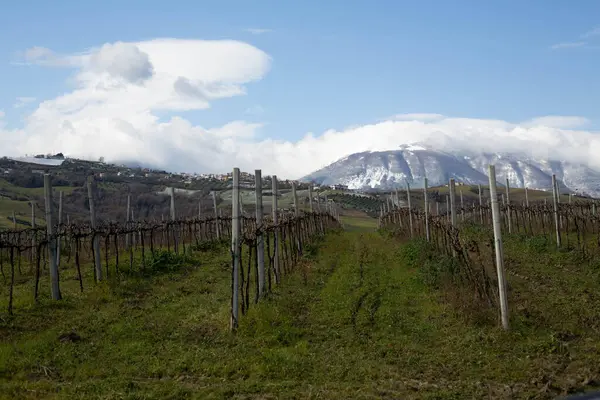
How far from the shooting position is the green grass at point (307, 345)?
8.56 m

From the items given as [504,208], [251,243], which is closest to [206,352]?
[251,243]

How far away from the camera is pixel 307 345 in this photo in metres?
11.0

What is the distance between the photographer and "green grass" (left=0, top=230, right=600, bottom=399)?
28.1 ft

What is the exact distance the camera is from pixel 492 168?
12.4m

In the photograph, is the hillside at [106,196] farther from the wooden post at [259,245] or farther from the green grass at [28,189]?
the wooden post at [259,245]

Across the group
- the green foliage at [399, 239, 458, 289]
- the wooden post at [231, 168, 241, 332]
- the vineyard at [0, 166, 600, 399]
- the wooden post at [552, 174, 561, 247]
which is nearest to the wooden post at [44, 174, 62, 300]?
the vineyard at [0, 166, 600, 399]

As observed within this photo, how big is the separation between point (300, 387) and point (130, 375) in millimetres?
2827

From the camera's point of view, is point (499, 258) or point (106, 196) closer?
point (499, 258)

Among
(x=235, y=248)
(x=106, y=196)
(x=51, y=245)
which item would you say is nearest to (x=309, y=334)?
(x=235, y=248)

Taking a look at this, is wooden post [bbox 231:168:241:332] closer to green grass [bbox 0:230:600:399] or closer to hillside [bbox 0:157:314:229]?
green grass [bbox 0:230:600:399]

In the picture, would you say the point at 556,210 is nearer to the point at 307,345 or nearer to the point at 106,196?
the point at 307,345

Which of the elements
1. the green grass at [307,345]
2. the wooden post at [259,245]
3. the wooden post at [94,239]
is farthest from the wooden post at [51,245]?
the wooden post at [259,245]

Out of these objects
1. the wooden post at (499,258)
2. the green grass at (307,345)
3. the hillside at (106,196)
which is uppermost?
the hillside at (106,196)

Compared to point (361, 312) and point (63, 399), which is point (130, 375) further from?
point (361, 312)
